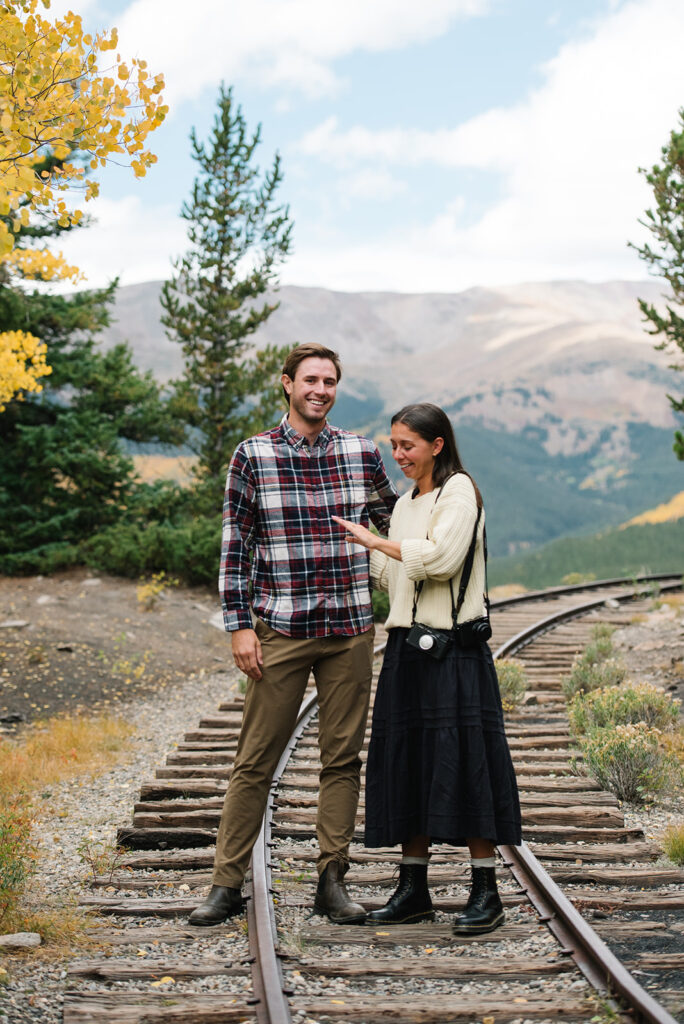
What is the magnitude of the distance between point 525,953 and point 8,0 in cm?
466

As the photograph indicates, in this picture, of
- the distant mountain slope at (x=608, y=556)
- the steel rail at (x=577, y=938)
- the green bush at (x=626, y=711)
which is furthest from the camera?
the distant mountain slope at (x=608, y=556)

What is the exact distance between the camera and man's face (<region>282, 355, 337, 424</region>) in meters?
3.96

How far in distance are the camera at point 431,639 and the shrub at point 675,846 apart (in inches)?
76.3

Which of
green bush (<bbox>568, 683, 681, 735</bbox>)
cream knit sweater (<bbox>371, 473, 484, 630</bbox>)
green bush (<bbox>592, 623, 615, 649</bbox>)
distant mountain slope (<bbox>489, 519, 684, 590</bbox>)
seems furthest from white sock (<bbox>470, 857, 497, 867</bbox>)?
distant mountain slope (<bbox>489, 519, 684, 590</bbox>)

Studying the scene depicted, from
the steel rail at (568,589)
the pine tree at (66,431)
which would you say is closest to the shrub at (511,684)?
the steel rail at (568,589)

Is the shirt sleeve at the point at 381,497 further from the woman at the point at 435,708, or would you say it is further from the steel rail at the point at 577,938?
the steel rail at the point at 577,938

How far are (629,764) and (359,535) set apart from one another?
10.3 feet

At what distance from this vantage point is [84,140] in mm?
4754

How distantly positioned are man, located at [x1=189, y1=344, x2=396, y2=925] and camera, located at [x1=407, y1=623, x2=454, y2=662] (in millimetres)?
305

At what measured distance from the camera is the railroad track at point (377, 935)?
124 inches

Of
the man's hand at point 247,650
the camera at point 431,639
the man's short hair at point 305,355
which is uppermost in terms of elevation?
the man's short hair at point 305,355

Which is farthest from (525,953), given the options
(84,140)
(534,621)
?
(534,621)

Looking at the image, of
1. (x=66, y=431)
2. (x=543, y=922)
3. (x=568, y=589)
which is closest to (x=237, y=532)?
(x=543, y=922)

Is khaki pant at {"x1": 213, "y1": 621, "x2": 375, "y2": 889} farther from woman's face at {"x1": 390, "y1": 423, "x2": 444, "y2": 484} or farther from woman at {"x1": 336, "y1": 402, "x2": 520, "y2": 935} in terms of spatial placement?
woman's face at {"x1": 390, "y1": 423, "x2": 444, "y2": 484}
